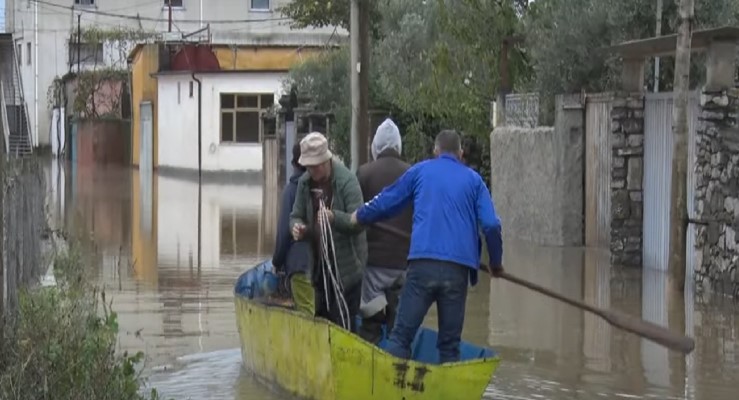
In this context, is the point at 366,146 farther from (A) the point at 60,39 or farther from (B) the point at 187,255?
(A) the point at 60,39

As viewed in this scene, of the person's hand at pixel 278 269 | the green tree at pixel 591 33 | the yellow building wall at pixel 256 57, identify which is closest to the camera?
the person's hand at pixel 278 269

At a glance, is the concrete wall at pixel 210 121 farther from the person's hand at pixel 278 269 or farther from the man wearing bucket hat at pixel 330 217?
the man wearing bucket hat at pixel 330 217

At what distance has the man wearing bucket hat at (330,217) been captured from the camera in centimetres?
1019

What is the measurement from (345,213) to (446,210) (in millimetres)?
1011

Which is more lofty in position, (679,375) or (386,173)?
(386,173)

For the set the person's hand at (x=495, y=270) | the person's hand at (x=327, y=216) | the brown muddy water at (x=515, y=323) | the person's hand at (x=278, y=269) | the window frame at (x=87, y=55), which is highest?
the window frame at (x=87, y=55)

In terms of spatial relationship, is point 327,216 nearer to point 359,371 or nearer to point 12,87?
point 359,371

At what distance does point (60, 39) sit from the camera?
206ft

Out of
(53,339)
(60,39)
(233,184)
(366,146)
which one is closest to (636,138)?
(366,146)

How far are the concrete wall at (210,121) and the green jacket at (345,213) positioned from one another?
35976mm

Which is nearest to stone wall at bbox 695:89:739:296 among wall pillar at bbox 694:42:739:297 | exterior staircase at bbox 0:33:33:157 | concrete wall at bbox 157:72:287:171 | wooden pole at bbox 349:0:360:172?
wall pillar at bbox 694:42:739:297

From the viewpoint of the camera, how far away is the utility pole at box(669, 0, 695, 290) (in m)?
14.3

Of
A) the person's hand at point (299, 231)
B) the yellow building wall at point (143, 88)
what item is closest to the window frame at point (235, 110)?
the yellow building wall at point (143, 88)

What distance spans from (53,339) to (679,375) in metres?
5.33
